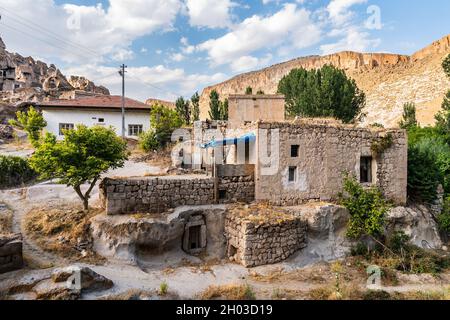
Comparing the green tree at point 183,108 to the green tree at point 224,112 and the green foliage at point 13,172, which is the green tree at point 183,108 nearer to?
the green tree at point 224,112

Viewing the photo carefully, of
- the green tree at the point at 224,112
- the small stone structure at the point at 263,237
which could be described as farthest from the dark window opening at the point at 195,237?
the green tree at the point at 224,112

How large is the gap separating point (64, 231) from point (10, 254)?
2.09 m

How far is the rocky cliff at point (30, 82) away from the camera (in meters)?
39.3

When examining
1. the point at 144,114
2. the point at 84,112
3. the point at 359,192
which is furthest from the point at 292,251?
the point at 84,112

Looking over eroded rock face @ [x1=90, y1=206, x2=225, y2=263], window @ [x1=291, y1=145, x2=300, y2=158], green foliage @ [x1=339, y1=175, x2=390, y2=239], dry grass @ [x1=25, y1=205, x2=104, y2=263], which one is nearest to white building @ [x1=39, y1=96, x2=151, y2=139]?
dry grass @ [x1=25, y1=205, x2=104, y2=263]

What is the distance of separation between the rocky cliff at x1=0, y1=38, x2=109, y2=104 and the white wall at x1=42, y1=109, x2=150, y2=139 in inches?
707

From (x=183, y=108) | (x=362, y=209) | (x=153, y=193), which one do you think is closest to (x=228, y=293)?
(x=153, y=193)

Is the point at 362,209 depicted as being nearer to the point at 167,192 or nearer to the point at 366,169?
the point at 366,169

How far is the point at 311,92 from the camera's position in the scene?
22484 mm

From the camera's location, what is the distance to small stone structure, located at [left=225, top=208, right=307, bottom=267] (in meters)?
9.00

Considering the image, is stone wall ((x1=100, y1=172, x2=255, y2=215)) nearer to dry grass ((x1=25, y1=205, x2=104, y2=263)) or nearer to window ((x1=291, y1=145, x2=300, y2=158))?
dry grass ((x1=25, y1=205, x2=104, y2=263))

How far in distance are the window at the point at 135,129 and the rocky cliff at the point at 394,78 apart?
40.5m

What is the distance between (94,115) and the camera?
22.4 metres

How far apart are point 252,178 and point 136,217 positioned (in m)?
4.54
